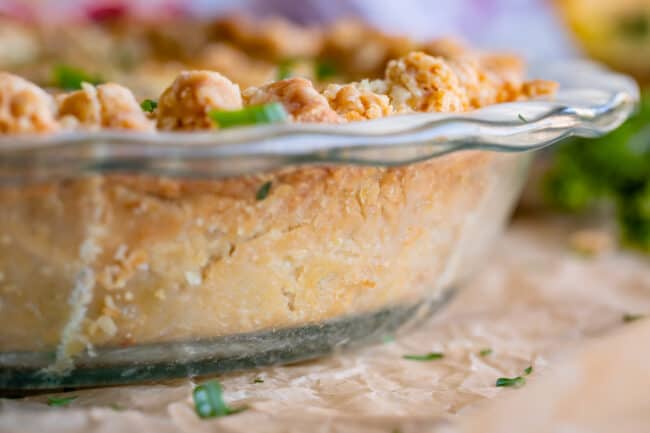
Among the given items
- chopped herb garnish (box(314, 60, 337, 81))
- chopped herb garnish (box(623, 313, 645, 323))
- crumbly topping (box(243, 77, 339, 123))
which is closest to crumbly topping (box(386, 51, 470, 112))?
A: crumbly topping (box(243, 77, 339, 123))

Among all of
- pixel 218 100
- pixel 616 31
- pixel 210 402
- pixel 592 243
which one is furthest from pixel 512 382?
pixel 616 31

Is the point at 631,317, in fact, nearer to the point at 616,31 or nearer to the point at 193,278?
the point at 193,278

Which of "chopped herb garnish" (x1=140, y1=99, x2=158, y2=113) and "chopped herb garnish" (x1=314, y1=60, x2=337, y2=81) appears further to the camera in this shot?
"chopped herb garnish" (x1=314, y1=60, x2=337, y2=81)

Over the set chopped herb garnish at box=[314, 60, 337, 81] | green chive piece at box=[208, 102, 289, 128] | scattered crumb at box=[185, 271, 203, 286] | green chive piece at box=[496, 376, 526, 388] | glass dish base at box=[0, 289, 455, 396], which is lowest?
green chive piece at box=[496, 376, 526, 388]

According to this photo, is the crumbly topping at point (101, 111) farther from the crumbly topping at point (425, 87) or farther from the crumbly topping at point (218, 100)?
the crumbly topping at point (425, 87)

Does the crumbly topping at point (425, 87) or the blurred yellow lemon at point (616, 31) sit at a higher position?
the blurred yellow lemon at point (616, 31)

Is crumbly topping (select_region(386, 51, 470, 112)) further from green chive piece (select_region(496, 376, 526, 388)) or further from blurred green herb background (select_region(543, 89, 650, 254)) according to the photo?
blurred green herb background (select_region(543, 89, 650, 254))

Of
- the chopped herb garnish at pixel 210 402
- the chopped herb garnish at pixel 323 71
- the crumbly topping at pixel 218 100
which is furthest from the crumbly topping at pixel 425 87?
the chopped herb garnish at pixel 323 71
